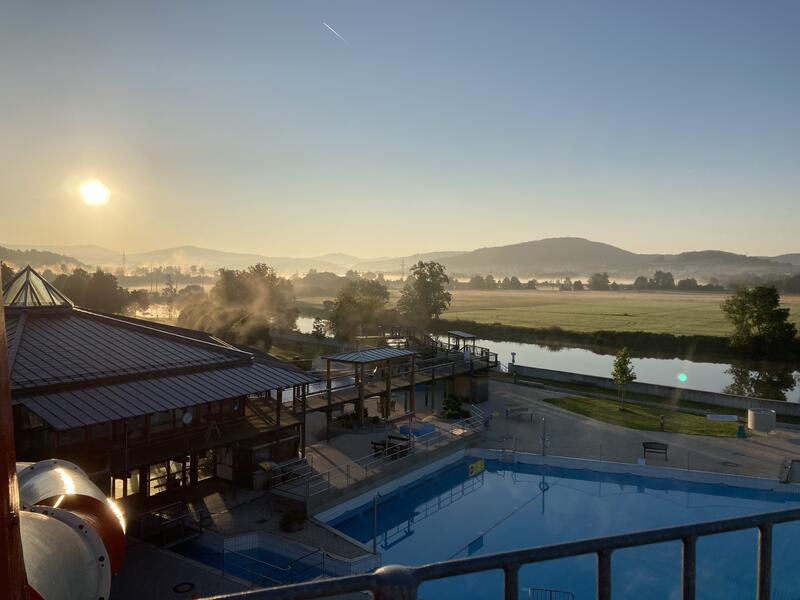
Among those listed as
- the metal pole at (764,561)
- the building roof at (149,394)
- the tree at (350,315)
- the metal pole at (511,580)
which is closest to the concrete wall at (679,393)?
the tree at (350,315)

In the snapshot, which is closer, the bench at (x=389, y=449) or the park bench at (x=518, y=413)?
the bench at (x=389, y=449)

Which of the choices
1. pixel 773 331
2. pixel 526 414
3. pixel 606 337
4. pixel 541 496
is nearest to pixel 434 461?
pixel 541 496

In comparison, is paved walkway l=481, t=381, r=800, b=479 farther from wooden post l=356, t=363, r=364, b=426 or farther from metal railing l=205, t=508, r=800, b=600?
metal railing l=205, t=508, r=800, b=600

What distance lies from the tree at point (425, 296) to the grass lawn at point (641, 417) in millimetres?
42091

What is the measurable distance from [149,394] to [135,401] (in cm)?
77

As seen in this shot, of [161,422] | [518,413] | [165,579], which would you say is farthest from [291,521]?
[518,413]

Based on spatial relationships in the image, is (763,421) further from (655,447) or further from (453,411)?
(453,411)

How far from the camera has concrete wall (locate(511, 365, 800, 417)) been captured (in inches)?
1446

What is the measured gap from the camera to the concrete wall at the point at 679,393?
120 ft

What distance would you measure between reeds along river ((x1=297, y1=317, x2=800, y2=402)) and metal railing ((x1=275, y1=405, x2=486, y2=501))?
106ft

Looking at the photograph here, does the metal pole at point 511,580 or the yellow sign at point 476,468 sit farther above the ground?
the metal pole at point 511,580

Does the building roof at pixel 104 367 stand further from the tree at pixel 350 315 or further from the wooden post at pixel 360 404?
the tree at pixel 350 315

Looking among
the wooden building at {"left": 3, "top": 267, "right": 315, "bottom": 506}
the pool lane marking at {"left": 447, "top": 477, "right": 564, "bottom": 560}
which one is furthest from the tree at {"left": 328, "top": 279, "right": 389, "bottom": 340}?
the pool lane marking at {"left": 447, "top": 477, "right": 564, "bottom": 560}

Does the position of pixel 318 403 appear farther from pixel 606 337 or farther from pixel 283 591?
pixel 606 337
